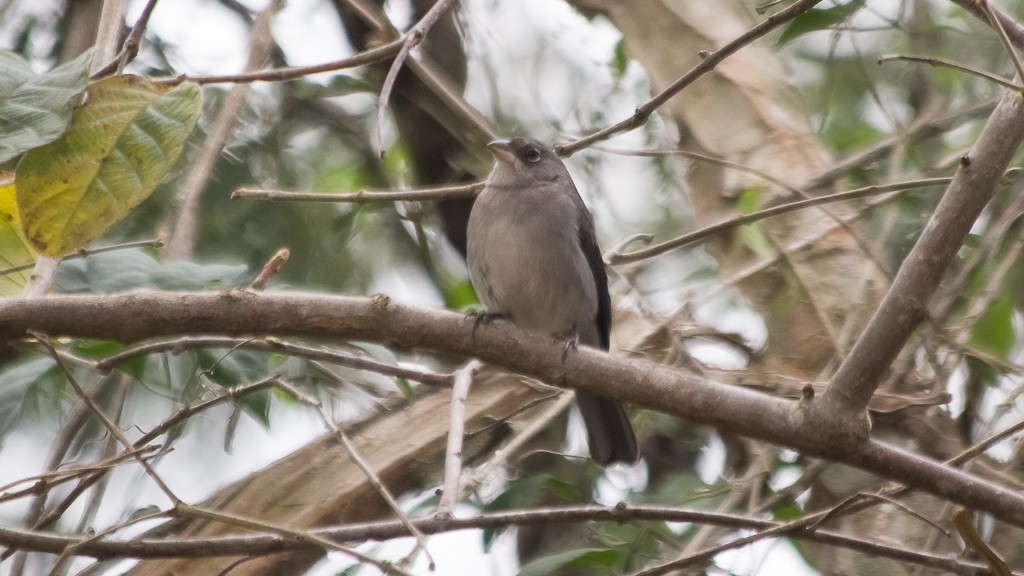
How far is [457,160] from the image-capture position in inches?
231

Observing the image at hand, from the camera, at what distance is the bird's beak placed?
4.85 m

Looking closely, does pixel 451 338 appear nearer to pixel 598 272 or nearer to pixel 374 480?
pixel 374 480

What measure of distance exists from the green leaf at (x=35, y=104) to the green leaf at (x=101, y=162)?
7 centimetres

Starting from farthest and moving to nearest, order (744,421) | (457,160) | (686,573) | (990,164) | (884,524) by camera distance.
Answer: (457,160), (884,524), (686,573), (744,421), (990,164)

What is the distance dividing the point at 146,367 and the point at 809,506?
272cm

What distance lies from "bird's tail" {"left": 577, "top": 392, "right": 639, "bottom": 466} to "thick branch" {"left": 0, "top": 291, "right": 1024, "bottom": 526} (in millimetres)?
1465

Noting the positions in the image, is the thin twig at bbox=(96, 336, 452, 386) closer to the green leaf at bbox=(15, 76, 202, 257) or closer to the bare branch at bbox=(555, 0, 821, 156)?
the green leaf at bbox=(15, 76, 202, 257)

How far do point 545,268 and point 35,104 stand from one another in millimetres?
2277

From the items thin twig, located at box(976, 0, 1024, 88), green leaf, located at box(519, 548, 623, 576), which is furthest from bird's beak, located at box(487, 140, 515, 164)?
thin twig, located at box(976, 0, 1024, 88)

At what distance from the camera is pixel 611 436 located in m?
4.38

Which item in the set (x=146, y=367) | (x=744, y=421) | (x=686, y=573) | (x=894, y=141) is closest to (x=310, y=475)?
(x=146, y=367)

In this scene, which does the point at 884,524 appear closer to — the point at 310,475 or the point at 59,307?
the point at 310,475

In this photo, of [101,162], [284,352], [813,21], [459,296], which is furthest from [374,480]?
[459,296]

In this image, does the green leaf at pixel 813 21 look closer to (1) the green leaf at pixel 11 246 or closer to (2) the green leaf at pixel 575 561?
(2) the green leaf at pixel 575 561
